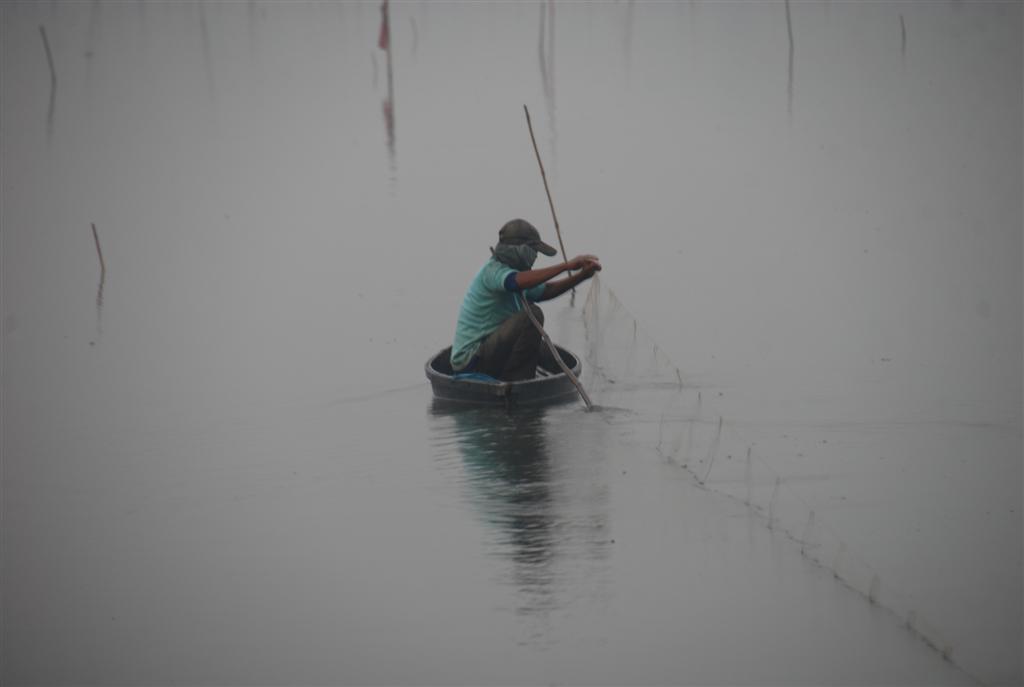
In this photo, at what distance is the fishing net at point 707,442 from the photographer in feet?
21.3

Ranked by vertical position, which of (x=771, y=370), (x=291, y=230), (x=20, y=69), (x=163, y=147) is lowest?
(x=771, y=370)

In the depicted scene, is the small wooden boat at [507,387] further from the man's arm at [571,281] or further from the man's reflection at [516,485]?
the man's arm at [571,281]

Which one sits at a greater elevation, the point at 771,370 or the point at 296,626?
the point at 771,370

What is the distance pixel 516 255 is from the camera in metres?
8.99

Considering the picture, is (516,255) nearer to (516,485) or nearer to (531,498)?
(516,485)

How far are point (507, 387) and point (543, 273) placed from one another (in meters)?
0.77

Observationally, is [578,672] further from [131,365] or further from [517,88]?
[517,88]

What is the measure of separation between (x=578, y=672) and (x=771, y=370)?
4.76 meters

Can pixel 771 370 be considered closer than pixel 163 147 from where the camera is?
Yes

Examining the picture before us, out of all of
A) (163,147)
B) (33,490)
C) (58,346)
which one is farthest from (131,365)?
(163,147)

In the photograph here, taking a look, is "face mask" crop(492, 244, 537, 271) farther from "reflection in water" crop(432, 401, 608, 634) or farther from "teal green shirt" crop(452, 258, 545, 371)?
"reflection in water" crop(432, 401, 608, 634)

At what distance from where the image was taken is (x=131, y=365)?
36.7ft

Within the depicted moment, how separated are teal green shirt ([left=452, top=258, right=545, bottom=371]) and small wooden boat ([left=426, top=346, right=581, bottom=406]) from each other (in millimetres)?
172

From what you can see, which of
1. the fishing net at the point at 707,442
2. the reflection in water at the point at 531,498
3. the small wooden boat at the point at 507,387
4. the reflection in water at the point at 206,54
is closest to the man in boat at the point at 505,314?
the small wooden boat at the point at 507,387
